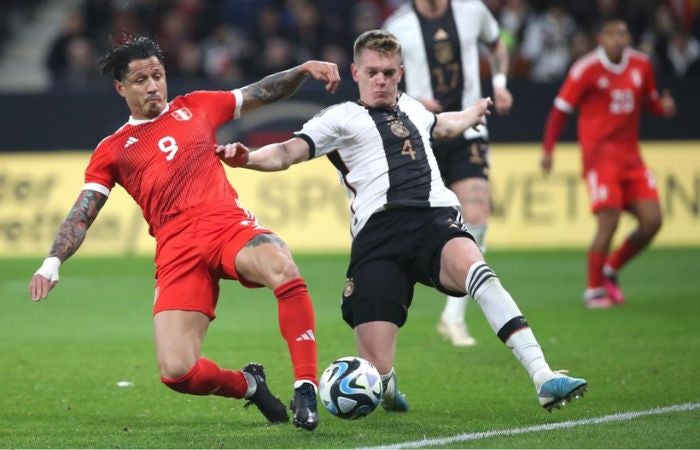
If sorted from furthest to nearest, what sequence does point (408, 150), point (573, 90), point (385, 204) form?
1. point (573, 90)
2. point (408, 150)
3. point (385, 204)

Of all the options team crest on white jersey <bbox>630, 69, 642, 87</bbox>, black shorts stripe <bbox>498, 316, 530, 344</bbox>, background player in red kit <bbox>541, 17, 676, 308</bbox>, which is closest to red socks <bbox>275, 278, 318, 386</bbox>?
black shorts stripe <bbox>498, 316, 530, 344</bbox>

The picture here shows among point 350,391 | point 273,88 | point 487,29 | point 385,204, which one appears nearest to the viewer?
point 350,391

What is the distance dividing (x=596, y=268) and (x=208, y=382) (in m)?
6.06

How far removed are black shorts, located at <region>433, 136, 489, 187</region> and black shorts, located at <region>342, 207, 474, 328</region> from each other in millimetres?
2601

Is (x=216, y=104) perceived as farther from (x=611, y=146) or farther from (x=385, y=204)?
(x=611, y=146)

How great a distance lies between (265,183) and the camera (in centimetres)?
1653

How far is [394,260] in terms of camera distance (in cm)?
726

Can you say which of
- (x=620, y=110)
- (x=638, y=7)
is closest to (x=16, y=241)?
(x=620, y=110)

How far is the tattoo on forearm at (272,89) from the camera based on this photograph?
747 centimetres

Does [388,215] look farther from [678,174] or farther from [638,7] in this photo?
[638,7]

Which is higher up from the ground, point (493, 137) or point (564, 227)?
point (493, 137)

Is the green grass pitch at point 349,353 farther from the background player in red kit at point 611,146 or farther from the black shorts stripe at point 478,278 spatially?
the black shorts stripe at point 478,278

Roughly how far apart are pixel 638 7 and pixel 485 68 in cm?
310

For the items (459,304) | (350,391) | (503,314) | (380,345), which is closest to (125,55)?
(380,345)
